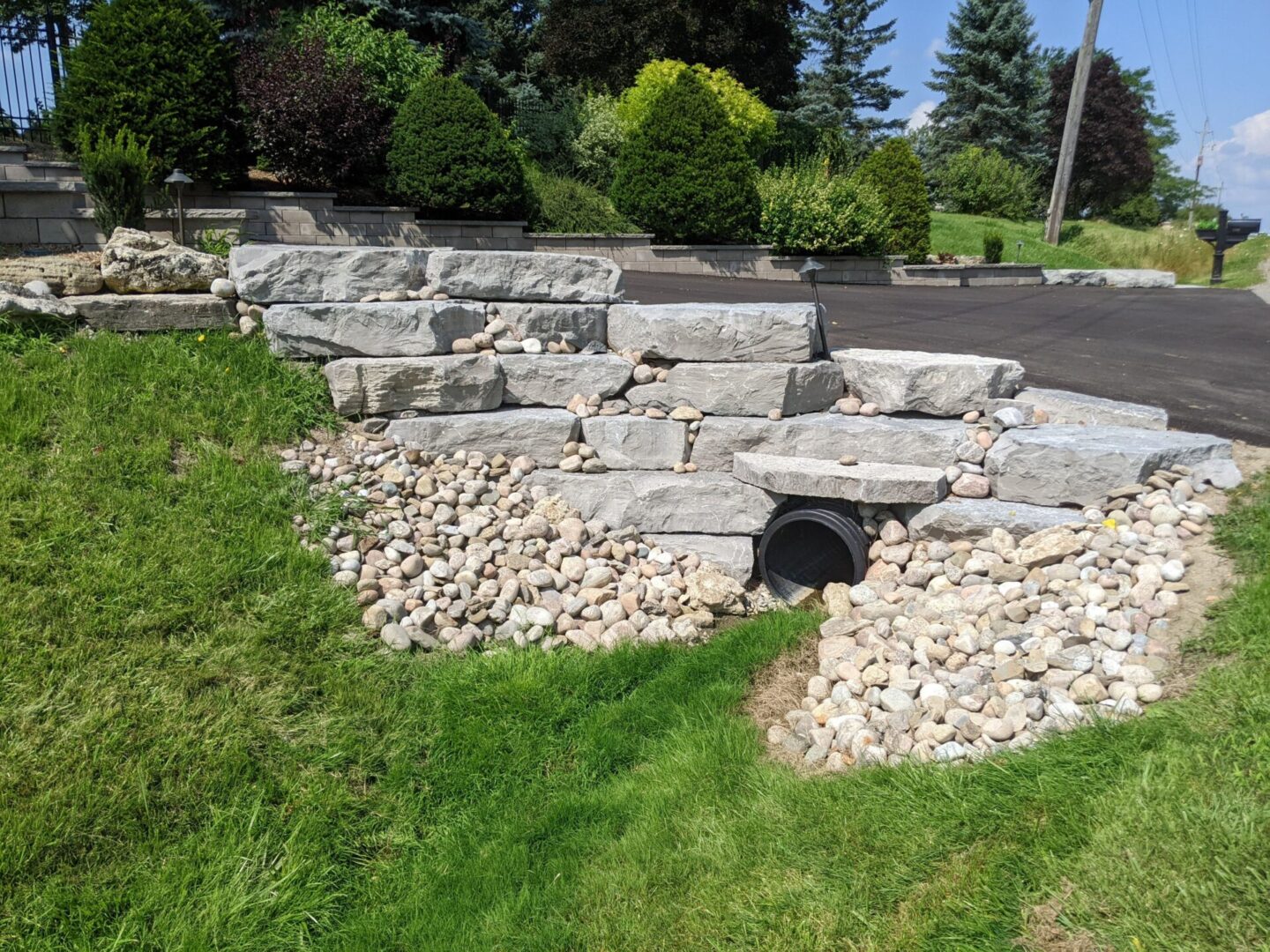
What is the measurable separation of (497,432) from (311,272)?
139 centimetres

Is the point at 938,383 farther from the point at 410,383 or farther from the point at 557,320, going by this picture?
the point at 410,383

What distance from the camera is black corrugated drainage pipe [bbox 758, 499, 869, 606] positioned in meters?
4.56

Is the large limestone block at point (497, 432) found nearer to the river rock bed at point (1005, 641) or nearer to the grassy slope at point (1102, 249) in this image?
the river rock bed at point (1005, 641)

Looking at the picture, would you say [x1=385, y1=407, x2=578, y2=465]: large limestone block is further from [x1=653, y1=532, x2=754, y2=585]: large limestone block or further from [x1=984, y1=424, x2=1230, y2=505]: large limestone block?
[x1=984, y1=424, x2=1230, y2=505]: large limestone block

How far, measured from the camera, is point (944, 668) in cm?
339

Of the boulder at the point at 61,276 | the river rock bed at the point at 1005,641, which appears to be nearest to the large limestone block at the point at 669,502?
the river rock bed at the point at 1005,641

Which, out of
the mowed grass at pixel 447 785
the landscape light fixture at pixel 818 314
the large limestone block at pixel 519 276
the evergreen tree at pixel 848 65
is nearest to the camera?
the mowed grass at pixel 447 785

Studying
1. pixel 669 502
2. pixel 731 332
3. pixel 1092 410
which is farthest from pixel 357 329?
pixel 1092 410

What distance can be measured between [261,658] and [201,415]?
1536 millimetres

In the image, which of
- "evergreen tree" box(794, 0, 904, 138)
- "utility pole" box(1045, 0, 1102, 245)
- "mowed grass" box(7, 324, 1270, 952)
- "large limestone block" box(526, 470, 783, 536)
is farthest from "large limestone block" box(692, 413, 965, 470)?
"evergreen tree" box(794, 0, 904, 138)

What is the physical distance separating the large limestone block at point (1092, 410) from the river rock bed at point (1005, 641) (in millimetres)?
606

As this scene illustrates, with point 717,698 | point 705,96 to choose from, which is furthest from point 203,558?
point 705,96

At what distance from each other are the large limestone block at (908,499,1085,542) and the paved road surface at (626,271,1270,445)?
3.92ft

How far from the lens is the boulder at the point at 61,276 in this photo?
478 cm
